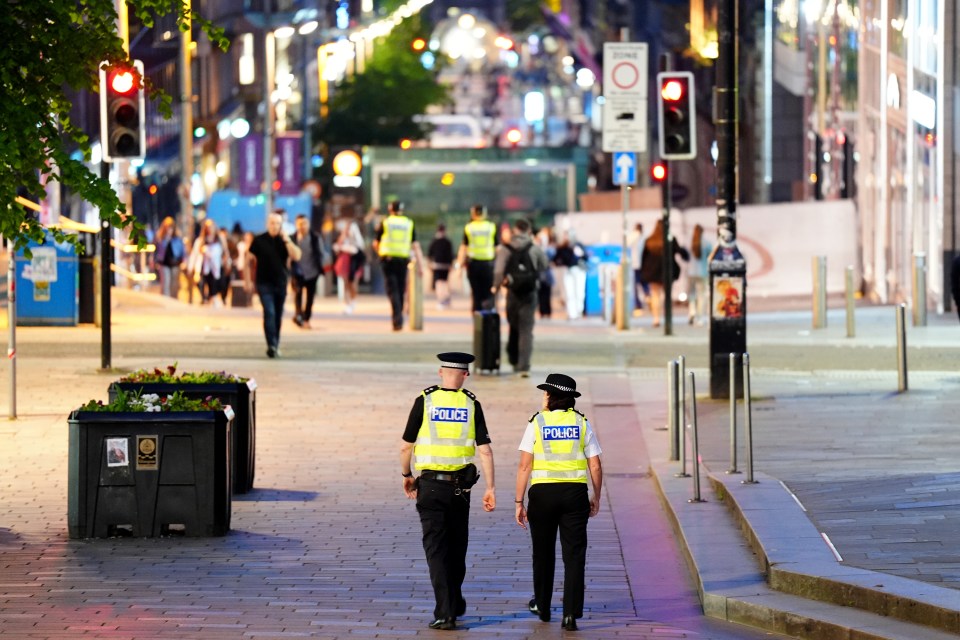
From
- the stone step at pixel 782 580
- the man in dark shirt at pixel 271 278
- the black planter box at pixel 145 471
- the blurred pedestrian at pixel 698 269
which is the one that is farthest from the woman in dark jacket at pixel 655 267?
the black planter box at pixel 145 471

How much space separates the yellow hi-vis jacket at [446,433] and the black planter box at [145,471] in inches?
96.2

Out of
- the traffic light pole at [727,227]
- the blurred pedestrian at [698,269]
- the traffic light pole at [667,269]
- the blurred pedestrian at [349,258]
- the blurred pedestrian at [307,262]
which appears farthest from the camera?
the blurred pedestrian at [349,258]

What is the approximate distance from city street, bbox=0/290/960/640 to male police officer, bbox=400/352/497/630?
35 cm

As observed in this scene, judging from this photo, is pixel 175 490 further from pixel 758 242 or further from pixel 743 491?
pixel 758 242

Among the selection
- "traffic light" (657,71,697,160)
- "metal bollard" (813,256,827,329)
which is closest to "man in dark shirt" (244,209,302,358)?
"traffic light" (657,71,697,160)

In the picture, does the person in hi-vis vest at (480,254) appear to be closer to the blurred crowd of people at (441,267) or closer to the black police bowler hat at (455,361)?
the blurred crowd of people at (441,267)

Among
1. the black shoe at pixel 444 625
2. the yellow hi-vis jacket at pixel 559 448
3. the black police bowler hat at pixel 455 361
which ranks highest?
the black police bowler hat at pixel 455 361

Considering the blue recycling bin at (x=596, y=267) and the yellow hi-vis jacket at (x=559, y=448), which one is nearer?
the yellow hi-vis jacket at (x=559, y=448)

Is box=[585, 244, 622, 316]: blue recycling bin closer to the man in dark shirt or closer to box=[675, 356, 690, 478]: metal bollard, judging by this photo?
Result: the man in dark shirt

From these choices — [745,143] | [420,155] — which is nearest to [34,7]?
[420,155]

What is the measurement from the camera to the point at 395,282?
27.9m

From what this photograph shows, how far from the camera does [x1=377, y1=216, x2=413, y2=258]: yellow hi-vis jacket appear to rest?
2773 centimetres

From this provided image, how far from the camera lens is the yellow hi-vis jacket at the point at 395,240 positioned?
91.0ft

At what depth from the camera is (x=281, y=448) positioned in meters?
16.1
